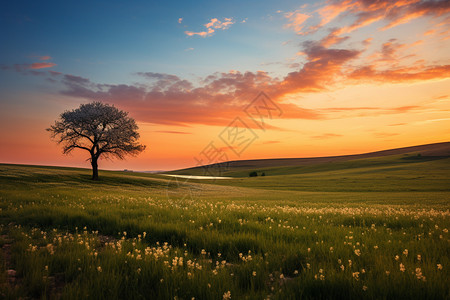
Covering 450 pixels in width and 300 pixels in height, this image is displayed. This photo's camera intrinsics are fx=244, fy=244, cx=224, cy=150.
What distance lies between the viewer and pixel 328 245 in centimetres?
552

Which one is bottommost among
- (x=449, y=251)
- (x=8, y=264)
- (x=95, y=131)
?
(x=449, y=251)

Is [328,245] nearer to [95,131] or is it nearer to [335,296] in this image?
[335,296]

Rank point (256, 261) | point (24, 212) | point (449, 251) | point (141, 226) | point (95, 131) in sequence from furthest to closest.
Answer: point (95, 131), point (24, 212), point (141, 226), point (449, 251), point (256, 261)

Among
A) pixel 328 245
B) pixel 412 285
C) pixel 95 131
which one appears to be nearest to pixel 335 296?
pixel 412 285

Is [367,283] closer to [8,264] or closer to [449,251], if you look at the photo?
[449,251]

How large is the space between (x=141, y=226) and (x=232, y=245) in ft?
11.1

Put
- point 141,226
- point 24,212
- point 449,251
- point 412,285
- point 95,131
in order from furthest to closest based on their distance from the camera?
point 95,131 → point 24,212 → point 141,226 → point 449,251 → point 412,285


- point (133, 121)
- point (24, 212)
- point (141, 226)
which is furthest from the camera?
point (133, 121)

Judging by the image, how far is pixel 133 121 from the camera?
4947cm

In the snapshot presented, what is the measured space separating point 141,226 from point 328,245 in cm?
548

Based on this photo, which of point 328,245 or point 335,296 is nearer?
point 335,296

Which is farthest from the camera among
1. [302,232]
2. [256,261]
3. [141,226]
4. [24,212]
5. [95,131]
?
[95,131]

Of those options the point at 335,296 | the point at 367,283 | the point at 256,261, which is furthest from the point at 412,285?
the point at 256,261

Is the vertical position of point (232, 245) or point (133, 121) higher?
point (133, 121)
